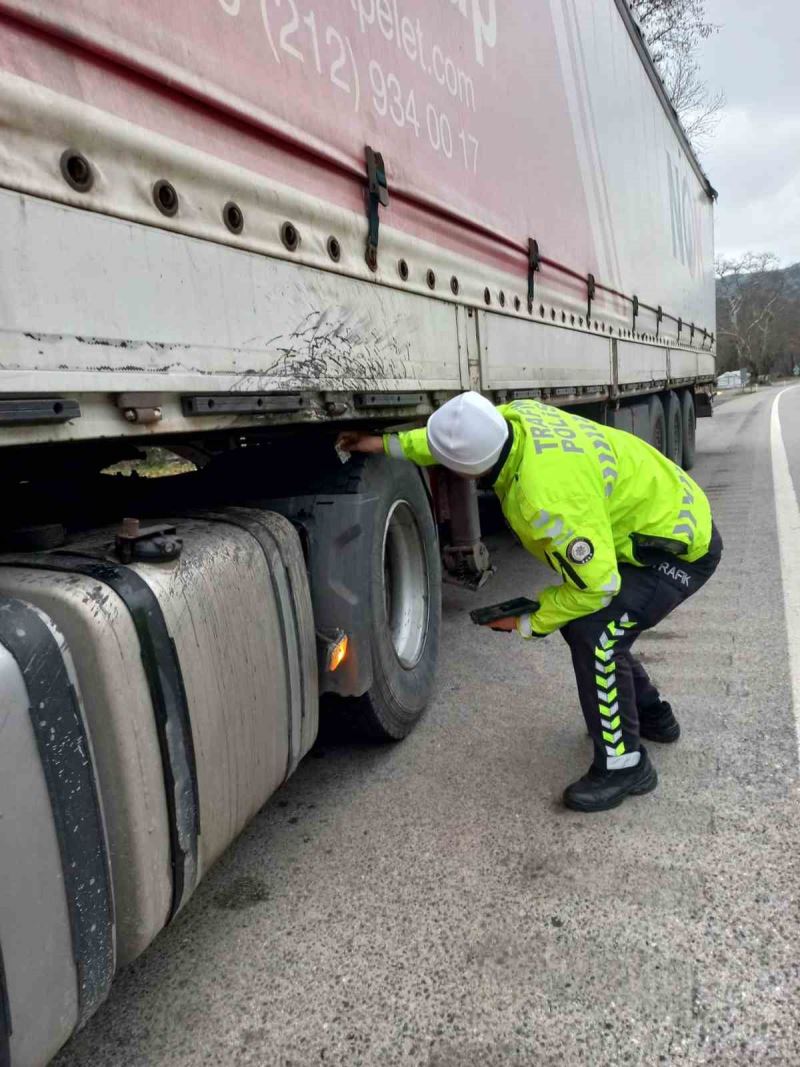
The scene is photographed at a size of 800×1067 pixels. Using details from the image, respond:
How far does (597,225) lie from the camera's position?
229 inches

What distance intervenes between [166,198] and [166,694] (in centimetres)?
112

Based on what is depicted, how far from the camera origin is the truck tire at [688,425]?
1122 cm

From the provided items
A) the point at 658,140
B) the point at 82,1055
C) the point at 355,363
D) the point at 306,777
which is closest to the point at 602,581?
the point at 355,363

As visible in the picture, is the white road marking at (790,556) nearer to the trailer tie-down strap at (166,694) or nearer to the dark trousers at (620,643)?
the dark trousers at (620,643)

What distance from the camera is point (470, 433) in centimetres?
239

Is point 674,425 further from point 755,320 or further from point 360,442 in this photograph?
point 755,320

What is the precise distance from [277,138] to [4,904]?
197 cm

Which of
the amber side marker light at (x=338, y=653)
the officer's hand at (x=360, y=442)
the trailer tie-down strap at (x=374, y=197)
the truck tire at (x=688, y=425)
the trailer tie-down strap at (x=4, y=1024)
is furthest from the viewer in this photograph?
the truck tire at (x=688, y=425)

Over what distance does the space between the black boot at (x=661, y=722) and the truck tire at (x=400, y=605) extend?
2.96ft

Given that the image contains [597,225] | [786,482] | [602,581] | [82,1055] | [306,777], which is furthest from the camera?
[786,482]

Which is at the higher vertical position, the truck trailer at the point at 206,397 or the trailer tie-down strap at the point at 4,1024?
the truck trailer at the point at 206,397

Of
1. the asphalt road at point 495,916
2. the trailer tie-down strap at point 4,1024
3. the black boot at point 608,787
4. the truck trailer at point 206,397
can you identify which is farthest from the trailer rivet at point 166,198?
the black boot at point 608,787

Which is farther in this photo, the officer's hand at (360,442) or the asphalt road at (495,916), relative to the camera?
the officer's hand at (360,442)

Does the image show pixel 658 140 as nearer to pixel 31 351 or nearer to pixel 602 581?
pixel 602 581
